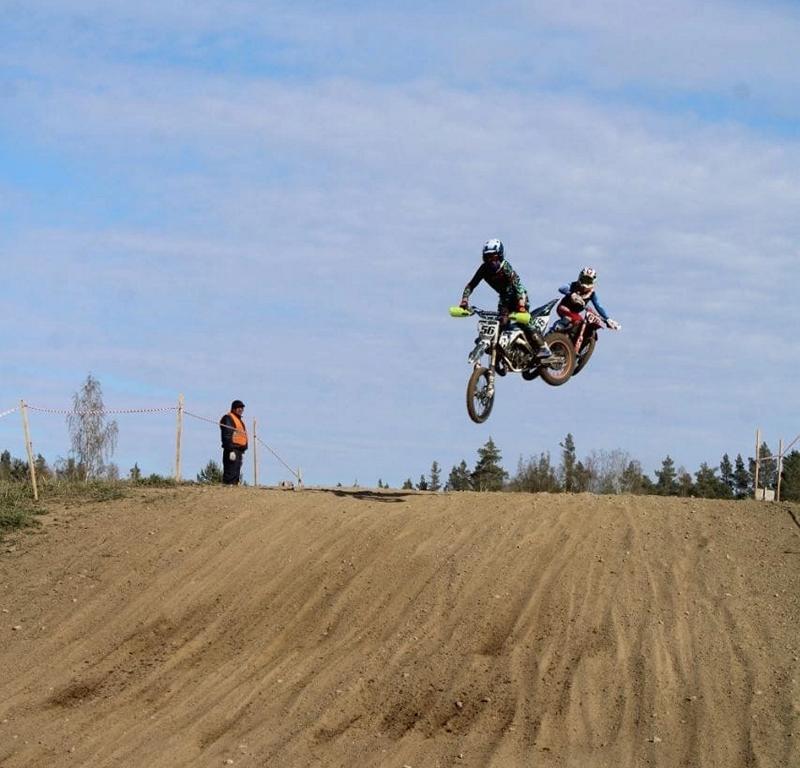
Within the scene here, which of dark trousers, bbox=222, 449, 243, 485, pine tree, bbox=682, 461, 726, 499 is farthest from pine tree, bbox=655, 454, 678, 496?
dark trousers, bbox=222, 449, 243, 485

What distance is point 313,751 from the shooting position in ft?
37.0

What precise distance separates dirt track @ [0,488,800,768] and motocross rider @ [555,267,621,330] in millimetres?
3202

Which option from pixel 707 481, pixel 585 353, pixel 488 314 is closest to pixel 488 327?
pixel 488 314

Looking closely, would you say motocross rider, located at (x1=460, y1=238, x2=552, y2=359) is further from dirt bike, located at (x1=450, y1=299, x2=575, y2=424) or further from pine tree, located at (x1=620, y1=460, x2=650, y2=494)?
pine tree, located at (x1=620, y1=460, x2=650, y2=494)

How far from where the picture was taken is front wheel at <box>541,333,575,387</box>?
18.6 m

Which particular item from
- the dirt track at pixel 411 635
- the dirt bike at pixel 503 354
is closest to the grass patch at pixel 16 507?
the dirt track at pixel 411 635

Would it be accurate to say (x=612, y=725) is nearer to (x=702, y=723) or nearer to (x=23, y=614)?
(x=702, y=723)

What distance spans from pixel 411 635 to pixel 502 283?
6.07 meters

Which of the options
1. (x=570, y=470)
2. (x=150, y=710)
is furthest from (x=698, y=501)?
(x=570, y=470)

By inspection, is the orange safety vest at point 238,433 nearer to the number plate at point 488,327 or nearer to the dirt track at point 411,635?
the dirt track at point 411,635

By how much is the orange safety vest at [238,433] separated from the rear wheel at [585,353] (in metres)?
6.23

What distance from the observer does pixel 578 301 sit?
19000 mm

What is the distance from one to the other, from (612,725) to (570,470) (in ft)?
75.3

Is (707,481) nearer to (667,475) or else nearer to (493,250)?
(667,475)
